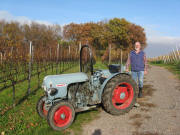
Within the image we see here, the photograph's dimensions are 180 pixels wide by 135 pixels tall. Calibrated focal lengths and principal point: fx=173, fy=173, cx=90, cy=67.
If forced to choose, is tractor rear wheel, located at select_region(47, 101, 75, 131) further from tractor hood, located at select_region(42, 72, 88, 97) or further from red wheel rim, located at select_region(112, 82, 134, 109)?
red wheel rim, located at select_region(112, 82, 134, 109)

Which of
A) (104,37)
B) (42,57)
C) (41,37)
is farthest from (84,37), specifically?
(42,57)

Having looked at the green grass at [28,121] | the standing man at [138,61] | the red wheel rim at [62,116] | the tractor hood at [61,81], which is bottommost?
the green grass at [28,121]

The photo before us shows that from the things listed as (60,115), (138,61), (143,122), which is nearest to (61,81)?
(60,115)

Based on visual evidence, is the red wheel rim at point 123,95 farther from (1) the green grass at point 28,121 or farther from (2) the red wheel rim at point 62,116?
(2) the red wheel rim at point 62,116

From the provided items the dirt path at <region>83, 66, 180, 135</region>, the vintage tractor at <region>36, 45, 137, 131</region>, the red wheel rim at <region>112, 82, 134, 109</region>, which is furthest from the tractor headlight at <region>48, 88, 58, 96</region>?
the red wheel rim at <region>112, 82, 134, 109</region>

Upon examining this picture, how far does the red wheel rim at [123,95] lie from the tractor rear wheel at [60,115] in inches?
50.2

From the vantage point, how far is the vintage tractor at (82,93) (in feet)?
11.9

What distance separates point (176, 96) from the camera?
609 centimetres

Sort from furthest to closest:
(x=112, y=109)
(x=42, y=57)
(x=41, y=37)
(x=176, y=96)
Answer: (x=41, y=37), (x=42, y=57), (x=176, y=96), (x=112, y=109)

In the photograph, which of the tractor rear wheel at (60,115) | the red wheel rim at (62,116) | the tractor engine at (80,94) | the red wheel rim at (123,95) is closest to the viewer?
the tractor rear wheel at (60,115)

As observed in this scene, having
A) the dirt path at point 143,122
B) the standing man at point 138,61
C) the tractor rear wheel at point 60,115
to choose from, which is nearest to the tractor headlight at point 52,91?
the tractor rear wheel at point 60,115

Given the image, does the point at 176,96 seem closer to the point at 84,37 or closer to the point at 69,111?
the point at 69,111

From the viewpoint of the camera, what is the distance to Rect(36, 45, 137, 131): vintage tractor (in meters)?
3.62

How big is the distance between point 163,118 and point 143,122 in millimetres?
577
